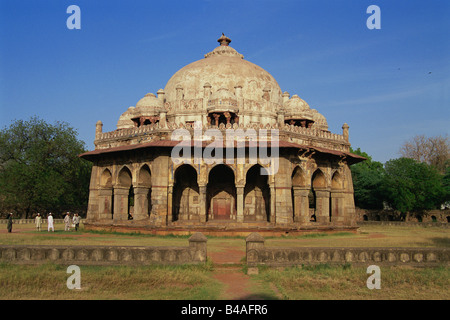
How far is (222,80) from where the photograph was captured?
3075 centimetres

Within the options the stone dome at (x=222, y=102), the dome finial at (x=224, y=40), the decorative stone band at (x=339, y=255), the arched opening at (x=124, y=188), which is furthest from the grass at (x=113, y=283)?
the dome finial at (x=224, y=40)

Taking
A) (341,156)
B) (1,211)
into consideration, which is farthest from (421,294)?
(1,211)

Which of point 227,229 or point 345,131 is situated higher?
point 345,131

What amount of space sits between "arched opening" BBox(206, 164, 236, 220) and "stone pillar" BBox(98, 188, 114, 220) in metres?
7.12

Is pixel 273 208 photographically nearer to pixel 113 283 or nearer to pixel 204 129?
pixel 204 129

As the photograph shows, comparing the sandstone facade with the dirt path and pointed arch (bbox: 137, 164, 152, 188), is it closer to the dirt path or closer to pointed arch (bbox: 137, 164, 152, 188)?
pointed arch (bbox: 137, 164, 152, 188)

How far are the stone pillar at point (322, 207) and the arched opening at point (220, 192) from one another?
19.3 ft

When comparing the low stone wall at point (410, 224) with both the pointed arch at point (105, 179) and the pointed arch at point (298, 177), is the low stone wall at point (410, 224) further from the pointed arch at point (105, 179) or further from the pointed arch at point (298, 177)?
the pointed arch at point (105, 179)

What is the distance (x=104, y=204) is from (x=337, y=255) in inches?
810

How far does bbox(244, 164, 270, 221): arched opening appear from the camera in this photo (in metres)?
28.3

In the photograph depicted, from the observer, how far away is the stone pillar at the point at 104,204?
28984 mm

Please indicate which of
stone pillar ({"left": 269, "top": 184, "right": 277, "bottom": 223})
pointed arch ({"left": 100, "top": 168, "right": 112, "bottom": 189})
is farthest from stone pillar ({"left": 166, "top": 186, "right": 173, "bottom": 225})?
pointed arch ({"left": 100, "top": 168, "right": 112, "bottom": 189})

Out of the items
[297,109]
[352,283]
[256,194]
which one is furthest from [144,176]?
[352,283]
